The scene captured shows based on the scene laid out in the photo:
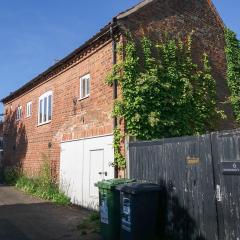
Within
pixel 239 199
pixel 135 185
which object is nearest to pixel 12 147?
pixel 135 185

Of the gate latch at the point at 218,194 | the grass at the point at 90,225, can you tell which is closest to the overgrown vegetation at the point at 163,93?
the grass at the point at 90,225

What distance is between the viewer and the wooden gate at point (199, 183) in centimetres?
668

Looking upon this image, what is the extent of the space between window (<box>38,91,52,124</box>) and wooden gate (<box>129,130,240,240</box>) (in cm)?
885

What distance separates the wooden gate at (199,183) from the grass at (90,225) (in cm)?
179

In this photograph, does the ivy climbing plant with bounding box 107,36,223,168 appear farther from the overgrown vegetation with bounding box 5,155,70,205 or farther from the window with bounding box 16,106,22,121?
the window with bounding box 16,106,22,121

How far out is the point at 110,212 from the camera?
8344mm

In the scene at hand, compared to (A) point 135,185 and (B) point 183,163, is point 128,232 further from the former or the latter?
(B) point 183,163

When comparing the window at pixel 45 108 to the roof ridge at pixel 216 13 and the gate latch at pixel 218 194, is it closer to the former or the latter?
the roof ridge at pixel 216 13

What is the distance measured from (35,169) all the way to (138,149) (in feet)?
31.7

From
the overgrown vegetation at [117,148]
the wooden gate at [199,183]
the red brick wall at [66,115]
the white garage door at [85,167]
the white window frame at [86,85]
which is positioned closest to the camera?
the wooden gate at [199,183]

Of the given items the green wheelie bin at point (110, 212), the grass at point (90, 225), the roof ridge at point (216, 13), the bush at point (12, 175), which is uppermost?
the roof ridge at point (216, 13)

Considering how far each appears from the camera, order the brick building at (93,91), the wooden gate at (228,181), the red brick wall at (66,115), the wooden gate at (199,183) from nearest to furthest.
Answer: the wooden gate at (228,181)
the wooden gate at (199,183)
the brick building at (93,91)
the red brick wall at (66,115)

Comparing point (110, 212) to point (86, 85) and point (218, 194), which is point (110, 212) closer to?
point (218, 194)

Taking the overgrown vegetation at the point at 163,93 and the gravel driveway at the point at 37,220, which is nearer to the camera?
the gravel driveway at the point at 37,220
